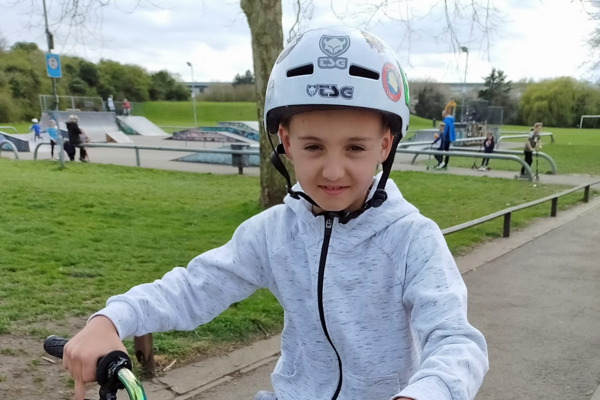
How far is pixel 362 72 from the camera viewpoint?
5.22 feet

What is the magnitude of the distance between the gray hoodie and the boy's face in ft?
0.31

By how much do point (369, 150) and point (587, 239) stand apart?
753cm

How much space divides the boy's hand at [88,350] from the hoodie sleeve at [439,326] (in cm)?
78

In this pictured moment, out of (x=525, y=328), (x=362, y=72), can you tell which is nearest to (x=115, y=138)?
(x=525, y=328)

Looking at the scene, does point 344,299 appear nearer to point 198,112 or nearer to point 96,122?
point 96,122

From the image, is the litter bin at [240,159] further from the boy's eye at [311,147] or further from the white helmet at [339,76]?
the boy's eye at [311,147]

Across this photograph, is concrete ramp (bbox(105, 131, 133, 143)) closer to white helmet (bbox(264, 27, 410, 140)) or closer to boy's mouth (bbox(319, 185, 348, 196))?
white helmet (bbox(264, 27, 410, 140))

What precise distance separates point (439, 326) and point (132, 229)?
22.2ft

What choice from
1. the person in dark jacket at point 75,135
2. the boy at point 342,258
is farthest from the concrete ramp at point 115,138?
the boy at point 342,258

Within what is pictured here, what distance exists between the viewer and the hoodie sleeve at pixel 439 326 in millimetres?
1175

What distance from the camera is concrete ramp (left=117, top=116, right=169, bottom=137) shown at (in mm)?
41031

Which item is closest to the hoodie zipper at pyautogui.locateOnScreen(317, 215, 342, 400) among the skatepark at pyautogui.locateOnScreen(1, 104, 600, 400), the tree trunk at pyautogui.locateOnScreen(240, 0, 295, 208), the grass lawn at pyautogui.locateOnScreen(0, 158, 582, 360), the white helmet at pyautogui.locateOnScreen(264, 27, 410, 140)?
the white helmet at pyautogui.locateOnScreen(264, 27, 410, 140)

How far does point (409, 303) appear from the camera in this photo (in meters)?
1.47

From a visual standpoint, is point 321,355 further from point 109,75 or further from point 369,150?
point 109,75
